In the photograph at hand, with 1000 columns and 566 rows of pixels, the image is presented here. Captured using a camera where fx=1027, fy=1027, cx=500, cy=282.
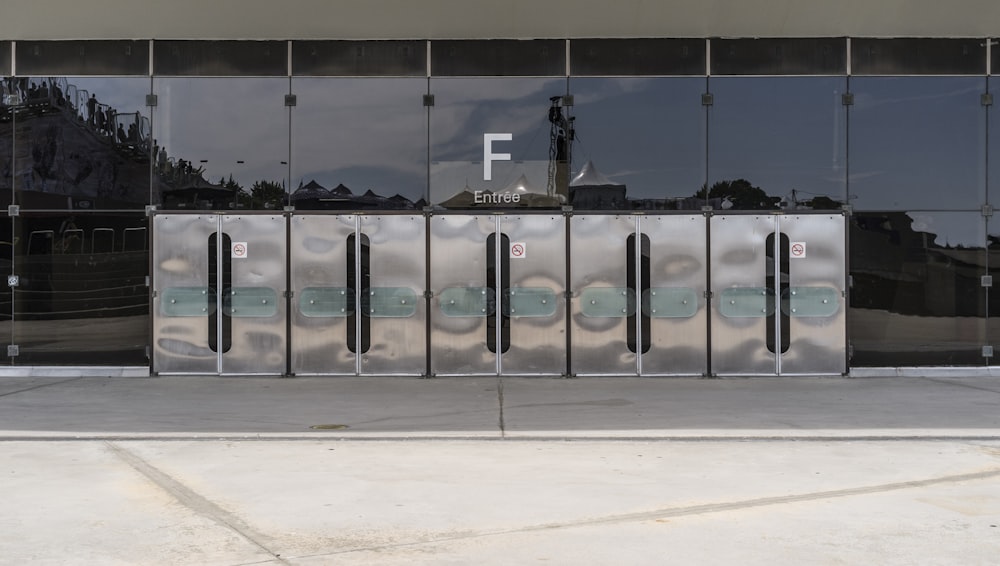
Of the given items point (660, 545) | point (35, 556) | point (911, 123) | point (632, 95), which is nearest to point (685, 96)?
point (632, 95)

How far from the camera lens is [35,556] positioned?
5.92 metres

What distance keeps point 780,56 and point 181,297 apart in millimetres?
9174

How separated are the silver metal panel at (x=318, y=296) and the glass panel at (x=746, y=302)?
5294mm

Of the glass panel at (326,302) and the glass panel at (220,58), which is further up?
the glass panel at (220,58)

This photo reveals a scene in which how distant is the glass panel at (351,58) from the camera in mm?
14609

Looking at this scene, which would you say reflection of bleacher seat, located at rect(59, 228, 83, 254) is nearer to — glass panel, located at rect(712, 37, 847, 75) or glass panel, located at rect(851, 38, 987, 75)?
glass panel, located at rect(712, 37, 847, 75)

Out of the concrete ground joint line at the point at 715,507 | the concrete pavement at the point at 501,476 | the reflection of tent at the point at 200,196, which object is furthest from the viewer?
the reflection of tent at the point at 200,196

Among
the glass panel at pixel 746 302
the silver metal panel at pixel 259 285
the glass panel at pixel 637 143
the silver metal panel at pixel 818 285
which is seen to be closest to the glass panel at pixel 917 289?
the silver metal panel at pixel 818 285

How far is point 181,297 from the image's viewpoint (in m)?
14.7

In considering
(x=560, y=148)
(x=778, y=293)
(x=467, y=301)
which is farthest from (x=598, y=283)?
(x=778, y=293)

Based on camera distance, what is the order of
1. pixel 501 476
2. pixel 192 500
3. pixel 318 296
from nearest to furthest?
pixel 192 500, pixel 501 476, pixel 318 296

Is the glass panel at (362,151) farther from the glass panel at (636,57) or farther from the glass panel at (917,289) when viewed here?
the glass panel at (917,289)

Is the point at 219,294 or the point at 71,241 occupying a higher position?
the point at 71,241

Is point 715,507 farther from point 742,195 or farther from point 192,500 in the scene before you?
point 742,195
